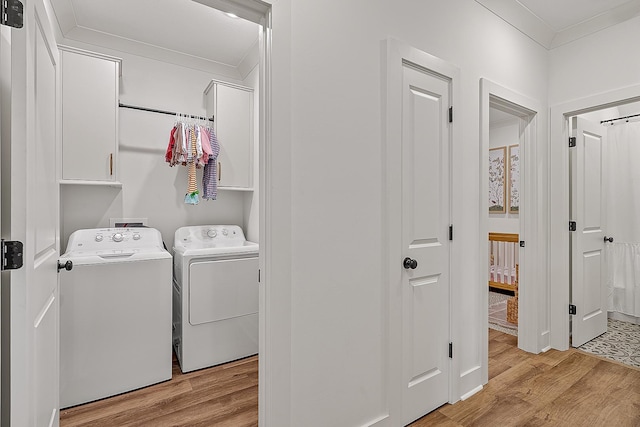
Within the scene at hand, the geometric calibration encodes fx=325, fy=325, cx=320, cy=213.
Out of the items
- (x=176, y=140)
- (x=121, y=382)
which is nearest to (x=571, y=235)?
(x=176, y=140)

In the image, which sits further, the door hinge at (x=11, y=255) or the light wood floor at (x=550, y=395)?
the light wood floor at (x=550, y=395)

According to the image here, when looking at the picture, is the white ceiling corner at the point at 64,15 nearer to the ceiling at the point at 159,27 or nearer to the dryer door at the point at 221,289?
the ceiling at the point at 159,27

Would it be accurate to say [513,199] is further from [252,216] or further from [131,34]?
[131,34]

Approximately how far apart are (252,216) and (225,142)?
0.77m

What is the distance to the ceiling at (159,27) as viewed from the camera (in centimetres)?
248

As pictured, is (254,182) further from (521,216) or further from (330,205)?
(521,216)

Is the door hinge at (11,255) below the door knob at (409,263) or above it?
above

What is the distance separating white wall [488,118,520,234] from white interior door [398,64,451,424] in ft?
11.3

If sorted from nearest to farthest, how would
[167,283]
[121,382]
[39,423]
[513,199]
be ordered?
1. [39,423]
2. [121,382]
3. [167,283]
4. [513,199]

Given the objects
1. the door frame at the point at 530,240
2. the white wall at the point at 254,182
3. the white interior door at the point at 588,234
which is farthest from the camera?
the white wall at the point at 254,182

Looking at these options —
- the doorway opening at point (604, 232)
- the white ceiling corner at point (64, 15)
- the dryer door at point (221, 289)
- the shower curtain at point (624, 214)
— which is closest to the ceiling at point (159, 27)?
the white ceiling corner at point (64, 15)

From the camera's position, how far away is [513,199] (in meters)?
4.82

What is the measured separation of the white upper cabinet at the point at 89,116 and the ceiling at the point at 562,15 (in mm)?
2820

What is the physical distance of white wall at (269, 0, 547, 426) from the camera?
4.72 feet
